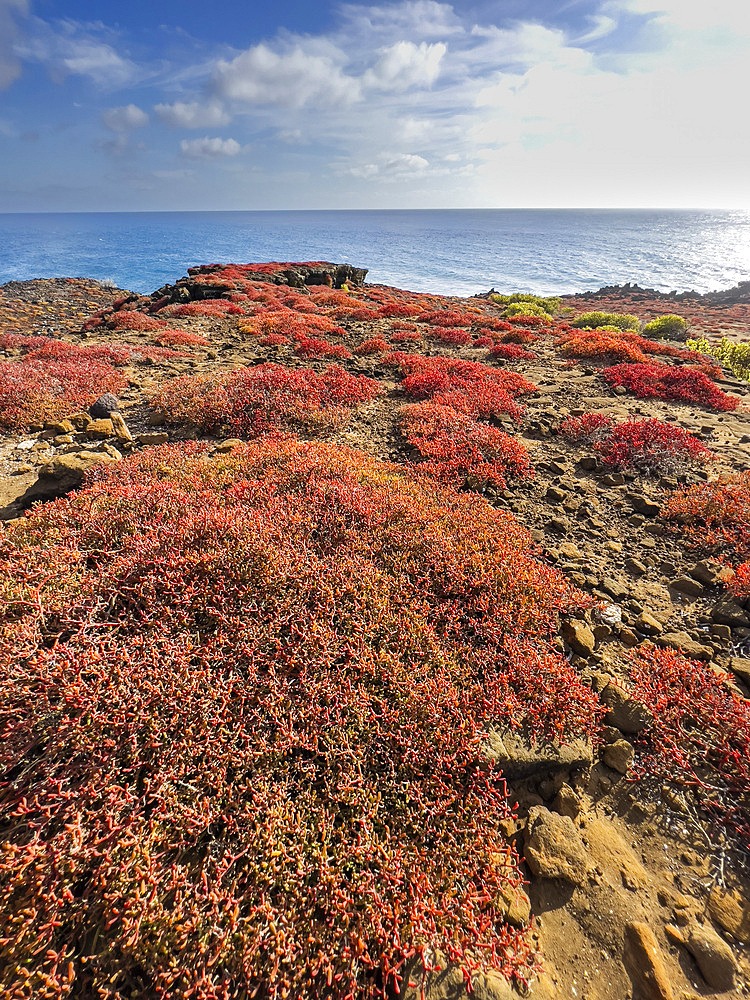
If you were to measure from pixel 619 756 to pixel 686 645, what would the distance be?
1.74 metres

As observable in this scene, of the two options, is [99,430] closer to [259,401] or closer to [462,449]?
[259,401]

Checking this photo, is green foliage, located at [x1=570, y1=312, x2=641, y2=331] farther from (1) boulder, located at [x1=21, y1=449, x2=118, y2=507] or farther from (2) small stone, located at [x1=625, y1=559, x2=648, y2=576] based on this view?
(1) boulder, located at [x1=21, y1=449, x2=118, y2=507]

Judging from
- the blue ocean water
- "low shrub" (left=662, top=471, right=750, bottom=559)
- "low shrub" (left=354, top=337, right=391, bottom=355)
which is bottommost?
"low shrub" (left=662, top=471, right=750, bottom=559)

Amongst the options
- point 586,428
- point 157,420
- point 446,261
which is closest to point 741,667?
point 586,428

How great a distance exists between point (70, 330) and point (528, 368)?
22622 mm

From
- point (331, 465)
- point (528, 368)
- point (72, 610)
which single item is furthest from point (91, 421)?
point (528, 368)

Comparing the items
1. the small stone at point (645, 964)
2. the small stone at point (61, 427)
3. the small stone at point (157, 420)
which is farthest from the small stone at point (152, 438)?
the small stone at point (645, 964)

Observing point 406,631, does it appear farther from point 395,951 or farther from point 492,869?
point 395,951

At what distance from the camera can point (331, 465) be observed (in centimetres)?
650

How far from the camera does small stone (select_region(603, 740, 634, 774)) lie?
3.58m

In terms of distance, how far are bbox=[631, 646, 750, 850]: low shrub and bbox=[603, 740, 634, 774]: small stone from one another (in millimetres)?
76

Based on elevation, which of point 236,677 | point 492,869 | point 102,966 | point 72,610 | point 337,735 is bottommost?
point 492,869

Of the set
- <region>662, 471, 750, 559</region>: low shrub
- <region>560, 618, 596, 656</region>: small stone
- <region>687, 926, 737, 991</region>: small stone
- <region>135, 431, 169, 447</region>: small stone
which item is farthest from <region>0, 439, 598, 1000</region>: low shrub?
<region>135, 431, 169, 447</region>: small stone

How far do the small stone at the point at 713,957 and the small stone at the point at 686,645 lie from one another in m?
2.46
